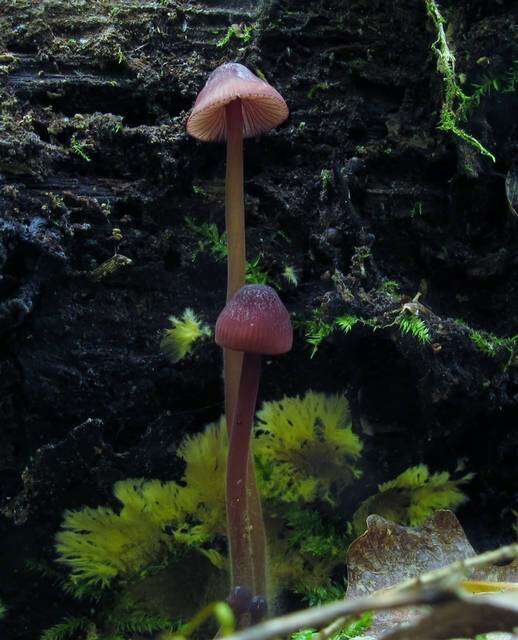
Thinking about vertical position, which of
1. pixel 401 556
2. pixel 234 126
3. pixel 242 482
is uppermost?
pixel 234 126

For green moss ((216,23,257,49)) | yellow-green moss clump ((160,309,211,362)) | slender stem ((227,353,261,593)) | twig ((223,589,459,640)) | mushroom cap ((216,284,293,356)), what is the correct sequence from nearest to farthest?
1. twig ((223,589,459,640))
2. mushroom cap ((216,284,293,356))
3. slender stem ((227,353,261,593))
4. yellow-green moss clump ((160,309,211,362))
5. green moss ((216,23,257,49))

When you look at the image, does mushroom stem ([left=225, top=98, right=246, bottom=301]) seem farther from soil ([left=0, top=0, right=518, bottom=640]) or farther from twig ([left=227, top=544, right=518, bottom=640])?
twig ([left=227, top=544, right=518, bottom=640])

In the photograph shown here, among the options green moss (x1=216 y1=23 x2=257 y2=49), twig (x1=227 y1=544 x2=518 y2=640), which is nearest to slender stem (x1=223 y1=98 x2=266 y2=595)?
green moss (x1=216 y1=23 x2=257 y2=49)

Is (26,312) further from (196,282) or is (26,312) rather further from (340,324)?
(340,324)

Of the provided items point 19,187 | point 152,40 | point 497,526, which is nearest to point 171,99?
point 152,40

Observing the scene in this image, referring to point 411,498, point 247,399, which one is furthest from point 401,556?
point 247,399

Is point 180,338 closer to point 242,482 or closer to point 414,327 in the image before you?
point 242,482

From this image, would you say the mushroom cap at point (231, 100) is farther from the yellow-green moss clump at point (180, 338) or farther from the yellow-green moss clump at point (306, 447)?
the yellow-green moss clump at point (306, 447)
